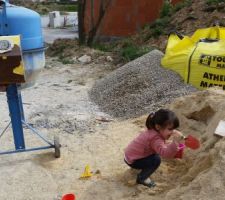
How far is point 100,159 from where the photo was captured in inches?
170

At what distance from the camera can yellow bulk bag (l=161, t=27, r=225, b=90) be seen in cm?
568

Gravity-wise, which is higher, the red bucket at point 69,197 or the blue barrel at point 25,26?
the blue barrel at point 25,26

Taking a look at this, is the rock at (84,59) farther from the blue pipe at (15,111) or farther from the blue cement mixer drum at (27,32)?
the blue pipe at (15,111)

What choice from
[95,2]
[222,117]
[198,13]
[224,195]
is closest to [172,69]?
[222,117]

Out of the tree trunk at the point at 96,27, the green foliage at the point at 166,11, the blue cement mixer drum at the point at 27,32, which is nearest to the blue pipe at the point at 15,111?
the blue cement mixer drum at the point at 27,32

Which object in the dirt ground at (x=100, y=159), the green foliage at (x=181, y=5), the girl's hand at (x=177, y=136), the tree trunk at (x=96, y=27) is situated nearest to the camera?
the dirt ground at (x=100, y=159)

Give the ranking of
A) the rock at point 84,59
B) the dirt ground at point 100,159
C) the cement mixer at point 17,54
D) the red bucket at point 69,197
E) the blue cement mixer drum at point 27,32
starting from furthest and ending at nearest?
1. the rock at point 84,59
2. the blue cement mixer drum at point 27,32
3. the cement mixer at point 17,54
4. the red bucket at point 69,197
5. the dirt ground at point 100,159

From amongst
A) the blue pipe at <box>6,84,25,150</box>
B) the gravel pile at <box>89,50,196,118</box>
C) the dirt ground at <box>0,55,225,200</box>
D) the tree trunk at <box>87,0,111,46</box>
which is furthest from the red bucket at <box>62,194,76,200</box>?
the tree trunk at <box>87,0,111,46</box>

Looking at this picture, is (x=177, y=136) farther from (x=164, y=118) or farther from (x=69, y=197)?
(x=69, y=197)

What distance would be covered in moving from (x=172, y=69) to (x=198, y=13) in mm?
4382

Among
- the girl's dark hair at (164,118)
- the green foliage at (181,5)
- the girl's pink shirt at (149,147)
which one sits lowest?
the green foliage at (181,5)

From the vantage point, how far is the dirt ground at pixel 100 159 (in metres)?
3.30

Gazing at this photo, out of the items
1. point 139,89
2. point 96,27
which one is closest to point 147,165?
point 139,89

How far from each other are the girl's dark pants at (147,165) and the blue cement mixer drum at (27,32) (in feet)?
4.52
